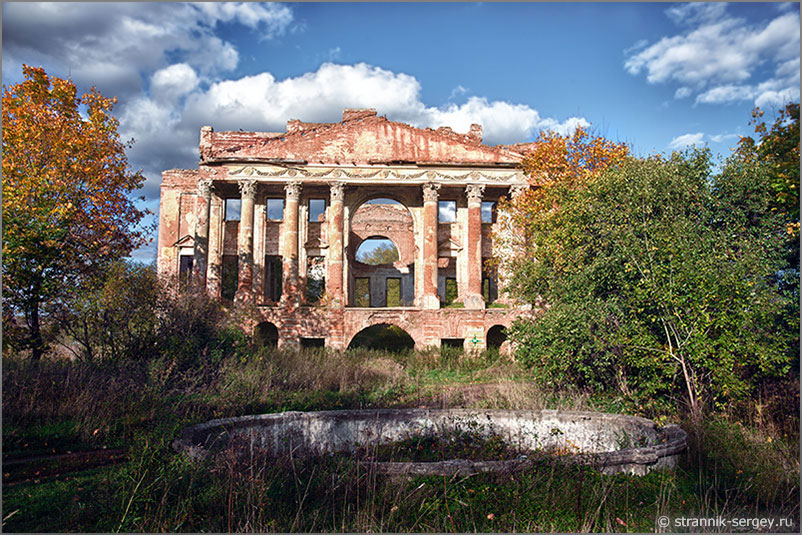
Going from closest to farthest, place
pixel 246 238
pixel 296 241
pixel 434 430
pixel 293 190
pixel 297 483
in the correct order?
pixel 297 483 < pixel 434 430 < pixel 293 190 < pixel 246 238 < pixel 296 241

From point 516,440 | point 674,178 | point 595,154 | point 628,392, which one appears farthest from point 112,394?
point 595,154

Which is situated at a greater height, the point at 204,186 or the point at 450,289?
the point at 204,186

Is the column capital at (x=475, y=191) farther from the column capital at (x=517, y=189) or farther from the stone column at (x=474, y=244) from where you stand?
the column capital at (x=517, y=189)

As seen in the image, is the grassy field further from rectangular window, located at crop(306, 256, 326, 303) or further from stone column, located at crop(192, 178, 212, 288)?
rectangular window, located at crop(306, 256, 326, 303)

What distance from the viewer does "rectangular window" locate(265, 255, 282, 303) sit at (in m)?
25.8

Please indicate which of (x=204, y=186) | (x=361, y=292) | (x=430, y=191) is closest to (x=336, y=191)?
(x=430, y=191)

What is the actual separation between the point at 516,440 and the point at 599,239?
16.4 ft

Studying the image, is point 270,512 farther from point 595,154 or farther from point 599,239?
point 595,154

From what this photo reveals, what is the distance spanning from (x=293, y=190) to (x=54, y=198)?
11102 mm

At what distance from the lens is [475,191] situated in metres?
21.4

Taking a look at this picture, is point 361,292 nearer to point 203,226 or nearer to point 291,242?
point 291,242

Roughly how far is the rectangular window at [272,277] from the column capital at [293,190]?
4691 mm

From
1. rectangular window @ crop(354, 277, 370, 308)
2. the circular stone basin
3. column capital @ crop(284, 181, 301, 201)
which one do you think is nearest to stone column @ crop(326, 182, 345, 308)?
column capital @ crop(284, 181, 301, 201)

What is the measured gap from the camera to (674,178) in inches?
359
